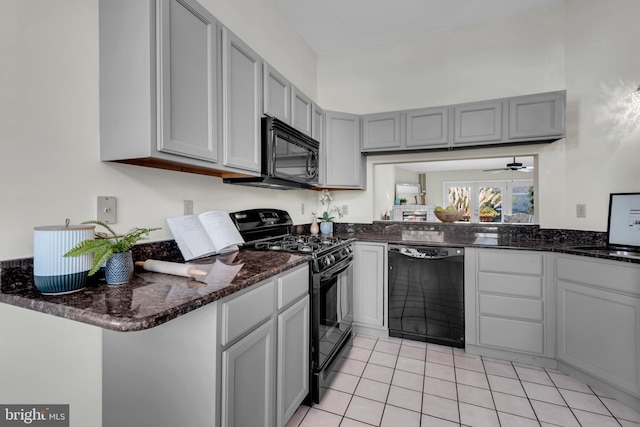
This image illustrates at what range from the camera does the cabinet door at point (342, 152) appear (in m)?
2.88

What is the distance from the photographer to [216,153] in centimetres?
147

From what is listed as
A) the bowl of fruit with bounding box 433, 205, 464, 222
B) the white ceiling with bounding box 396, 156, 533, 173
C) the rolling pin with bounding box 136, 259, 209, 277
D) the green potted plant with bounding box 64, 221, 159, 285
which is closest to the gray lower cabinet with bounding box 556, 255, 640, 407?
the bowl of fruit with bounding box 433, 205, 464, 222

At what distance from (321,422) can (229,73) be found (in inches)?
79.3

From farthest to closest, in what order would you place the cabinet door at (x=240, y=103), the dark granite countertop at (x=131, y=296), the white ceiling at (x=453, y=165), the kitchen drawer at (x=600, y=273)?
1. the white ceiling at (x=453, y=165)
2. the kitchen drawer at (x=600, y=273)
3. the cabinet door at (x=240, y=103)
4. the dark granite countertop at (x=131, y=296)

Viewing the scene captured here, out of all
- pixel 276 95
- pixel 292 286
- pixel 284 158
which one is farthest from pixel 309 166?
pixel 292 286

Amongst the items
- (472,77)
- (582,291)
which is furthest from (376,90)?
(582,291)

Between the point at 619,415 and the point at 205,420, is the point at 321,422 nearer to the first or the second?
the point at 205,420

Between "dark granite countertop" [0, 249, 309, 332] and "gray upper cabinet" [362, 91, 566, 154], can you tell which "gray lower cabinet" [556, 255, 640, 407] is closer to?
"gray upper cabinet" [362, 91, 566, 154]

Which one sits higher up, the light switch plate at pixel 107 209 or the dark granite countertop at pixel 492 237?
the light switch plate at pixel 107 209

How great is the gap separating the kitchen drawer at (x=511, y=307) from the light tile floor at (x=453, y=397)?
385 millimetres

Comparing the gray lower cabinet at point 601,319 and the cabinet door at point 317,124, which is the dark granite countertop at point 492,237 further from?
the cabinet door at point 317,124

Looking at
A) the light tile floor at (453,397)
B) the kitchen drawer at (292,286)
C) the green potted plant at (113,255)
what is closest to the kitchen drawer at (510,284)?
the light tile floor at (453,397)

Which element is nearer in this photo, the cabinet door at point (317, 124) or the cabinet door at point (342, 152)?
the cabinet door at point (317, 124)

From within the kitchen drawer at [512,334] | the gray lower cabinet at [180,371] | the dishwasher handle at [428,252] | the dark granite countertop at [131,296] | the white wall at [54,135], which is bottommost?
the kitchen drawer at [512,334]
